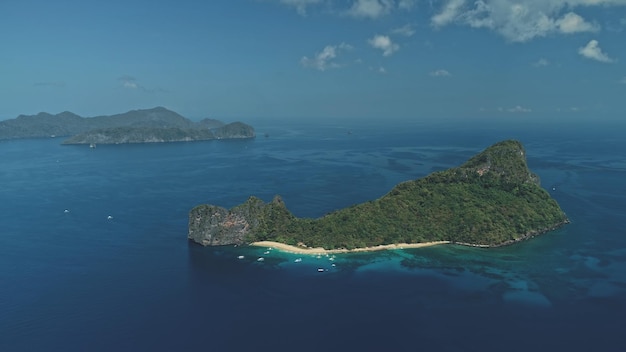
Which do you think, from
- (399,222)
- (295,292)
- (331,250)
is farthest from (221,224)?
(399,222)

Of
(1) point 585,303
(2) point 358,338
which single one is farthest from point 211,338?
(1) point 585,303

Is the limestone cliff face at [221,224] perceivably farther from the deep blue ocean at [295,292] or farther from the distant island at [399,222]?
the deep blue ocean at [295,292]

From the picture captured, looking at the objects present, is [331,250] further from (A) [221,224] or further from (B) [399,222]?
(A) [221,224]

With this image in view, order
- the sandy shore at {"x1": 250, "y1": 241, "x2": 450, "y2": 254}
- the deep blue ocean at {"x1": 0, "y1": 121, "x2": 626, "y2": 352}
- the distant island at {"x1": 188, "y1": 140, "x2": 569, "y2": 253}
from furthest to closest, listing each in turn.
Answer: the distant island at {"x1": 188, "y1": 140, "x2": 569, "y2": 253}, the sandy shore at {"x1": 250, "y1": 241, "x2": 450, "y2": 254}, the deep blue ocean at {"x1": 0, "y1": 121, "x2": 626, "y2": 352}

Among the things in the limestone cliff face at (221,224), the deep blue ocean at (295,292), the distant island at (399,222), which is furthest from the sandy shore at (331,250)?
the limestone cliff face at (221,224)

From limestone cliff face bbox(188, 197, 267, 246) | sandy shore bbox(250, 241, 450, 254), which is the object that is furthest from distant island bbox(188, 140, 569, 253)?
sandy shore bbox(250, 241, 450, 254)

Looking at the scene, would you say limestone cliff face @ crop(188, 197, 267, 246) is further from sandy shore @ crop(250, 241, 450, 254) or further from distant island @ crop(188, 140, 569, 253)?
sandy shore @ crop(250, 241, 450, 254)

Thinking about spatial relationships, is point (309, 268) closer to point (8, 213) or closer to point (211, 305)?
point (211, 305)

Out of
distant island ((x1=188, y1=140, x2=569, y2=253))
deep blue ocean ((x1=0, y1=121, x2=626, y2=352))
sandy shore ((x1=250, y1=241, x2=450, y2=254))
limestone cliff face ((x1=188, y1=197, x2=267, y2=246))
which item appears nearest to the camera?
deep blue ocean ((x1=0, y1=121, x2=626, y2=352))
